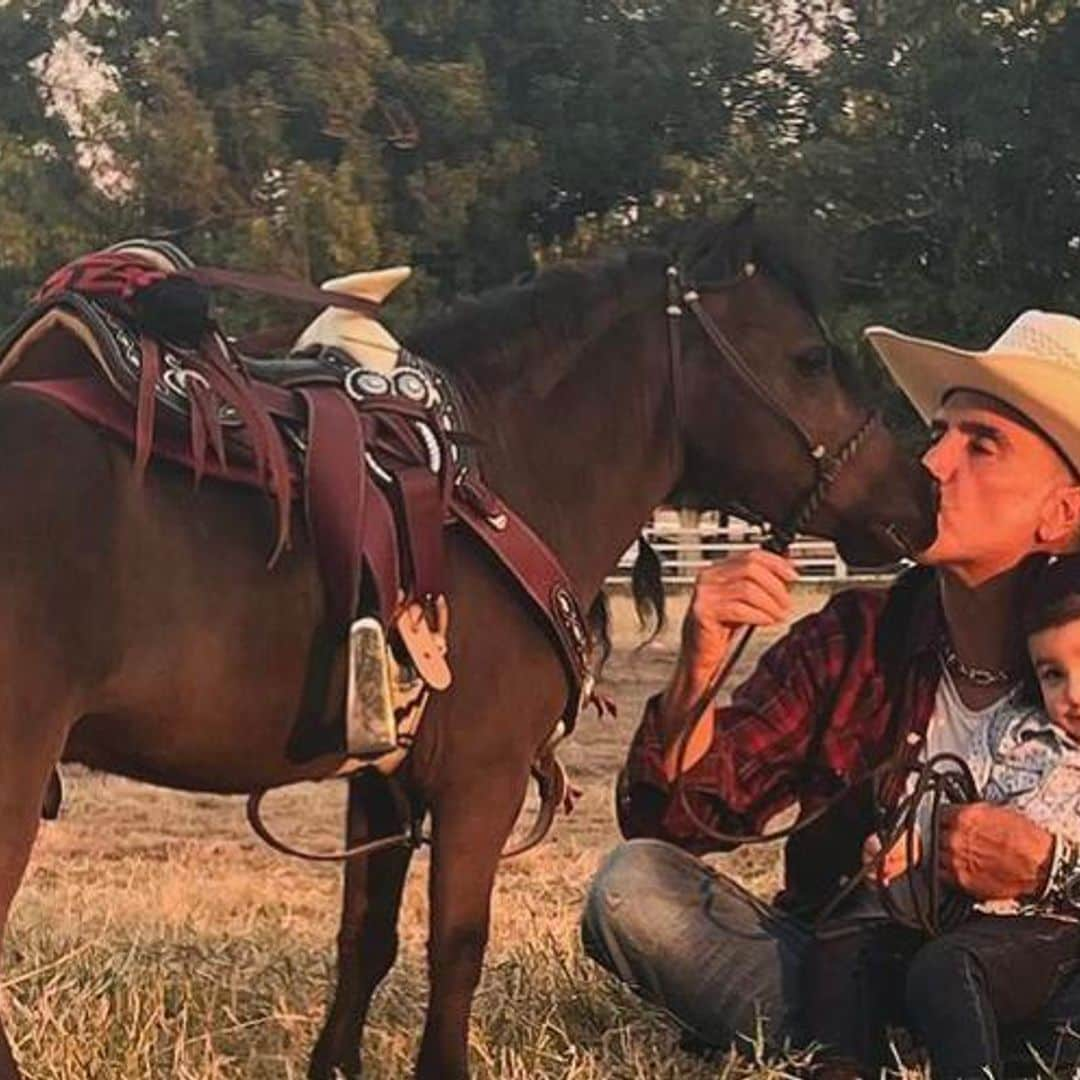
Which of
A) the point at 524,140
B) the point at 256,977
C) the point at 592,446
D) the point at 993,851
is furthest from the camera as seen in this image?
the point at 524,140

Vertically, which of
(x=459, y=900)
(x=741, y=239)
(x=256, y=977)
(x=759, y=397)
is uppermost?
(x=741, y=239)

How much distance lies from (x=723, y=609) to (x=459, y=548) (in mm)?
455

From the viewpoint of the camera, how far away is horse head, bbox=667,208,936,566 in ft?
11.9

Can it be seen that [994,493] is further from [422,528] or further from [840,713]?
[422,528]

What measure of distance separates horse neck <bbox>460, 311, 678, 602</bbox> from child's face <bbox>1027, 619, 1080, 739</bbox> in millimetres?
884

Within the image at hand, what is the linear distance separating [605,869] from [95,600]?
4.09 feet

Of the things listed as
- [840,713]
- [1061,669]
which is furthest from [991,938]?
[840,713]

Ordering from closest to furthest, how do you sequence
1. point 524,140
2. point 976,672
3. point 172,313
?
point 172,313, point 976,672, point 524,140

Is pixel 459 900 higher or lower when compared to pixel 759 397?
lower

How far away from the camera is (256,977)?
4262 millimetres

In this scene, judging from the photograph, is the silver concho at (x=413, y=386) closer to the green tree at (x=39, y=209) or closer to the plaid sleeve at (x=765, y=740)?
the plaid sleeve at (x=765, y=740)

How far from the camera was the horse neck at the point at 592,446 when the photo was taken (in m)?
3.49

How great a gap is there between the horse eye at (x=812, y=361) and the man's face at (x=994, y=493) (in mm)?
471

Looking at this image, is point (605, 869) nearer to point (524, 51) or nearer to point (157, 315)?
point (157, 315)
